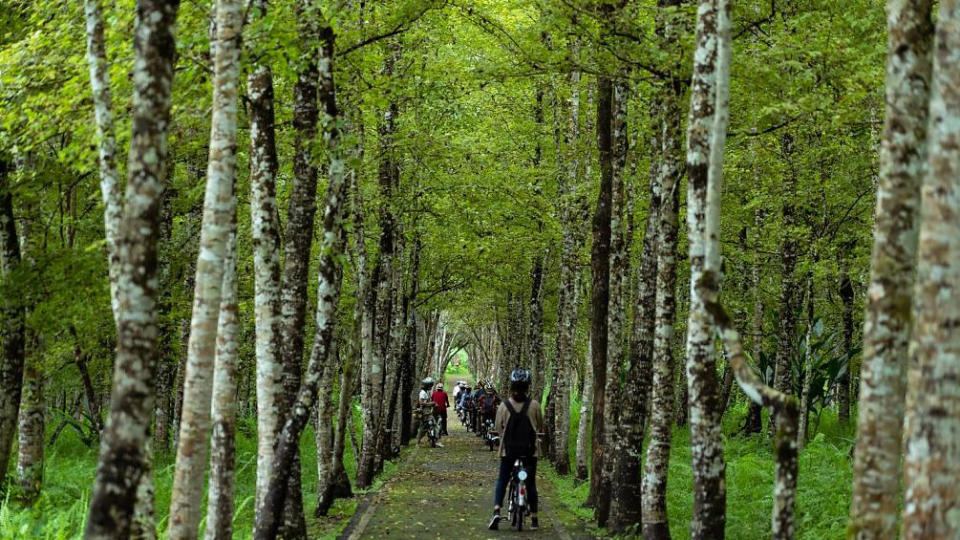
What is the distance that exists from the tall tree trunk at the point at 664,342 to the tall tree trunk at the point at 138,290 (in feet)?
21.5

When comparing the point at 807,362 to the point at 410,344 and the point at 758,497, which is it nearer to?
the point at 758,497

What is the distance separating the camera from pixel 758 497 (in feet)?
53.0

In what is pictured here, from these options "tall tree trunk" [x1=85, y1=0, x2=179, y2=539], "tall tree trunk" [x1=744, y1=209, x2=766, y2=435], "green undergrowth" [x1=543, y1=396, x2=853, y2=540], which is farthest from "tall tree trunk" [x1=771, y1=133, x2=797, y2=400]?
"tall tree trunk" [x1=85, y1=0, x2=179, y2=539]

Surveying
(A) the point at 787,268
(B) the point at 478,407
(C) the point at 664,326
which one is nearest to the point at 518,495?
(C) the point at 664,326

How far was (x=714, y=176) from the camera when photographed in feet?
26.5

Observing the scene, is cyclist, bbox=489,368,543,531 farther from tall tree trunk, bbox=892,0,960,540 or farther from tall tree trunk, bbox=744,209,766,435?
tall tree trunk, bbox=744,209,766,435

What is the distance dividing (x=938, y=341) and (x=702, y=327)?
11.8 ft

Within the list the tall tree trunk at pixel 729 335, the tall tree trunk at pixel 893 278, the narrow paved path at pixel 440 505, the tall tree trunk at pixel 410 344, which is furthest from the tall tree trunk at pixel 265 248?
the tall tree trunk at pixel 410 344

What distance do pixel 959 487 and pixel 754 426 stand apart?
76.0 ft

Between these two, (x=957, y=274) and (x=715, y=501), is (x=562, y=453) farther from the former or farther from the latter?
(x=957, y=274)

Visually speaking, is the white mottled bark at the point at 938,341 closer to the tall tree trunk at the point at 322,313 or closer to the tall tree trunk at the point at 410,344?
the tall tree trunk at the point at 322,313

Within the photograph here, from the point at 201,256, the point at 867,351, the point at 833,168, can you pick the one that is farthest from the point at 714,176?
the point at 833,168

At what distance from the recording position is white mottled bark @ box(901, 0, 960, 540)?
5574 millimetres

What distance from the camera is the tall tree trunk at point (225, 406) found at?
9.60 meters
